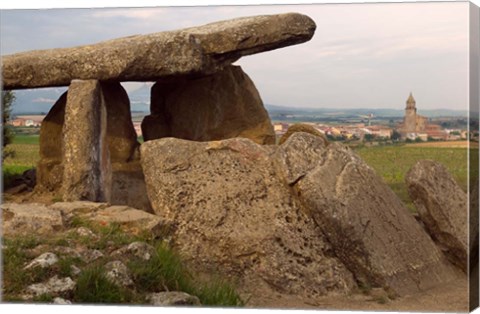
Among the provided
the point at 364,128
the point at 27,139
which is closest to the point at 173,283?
the point at 364,128

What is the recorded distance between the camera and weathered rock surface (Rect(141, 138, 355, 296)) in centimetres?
1198

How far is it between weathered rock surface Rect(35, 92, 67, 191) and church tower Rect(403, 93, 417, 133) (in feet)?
17.5

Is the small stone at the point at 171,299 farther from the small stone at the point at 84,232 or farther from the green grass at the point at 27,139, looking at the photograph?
the green grass at the point at 27,139

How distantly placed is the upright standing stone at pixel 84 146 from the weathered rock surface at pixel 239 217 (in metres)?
1.41

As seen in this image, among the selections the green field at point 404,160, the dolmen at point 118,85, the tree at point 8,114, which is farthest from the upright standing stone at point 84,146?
the green field at point 404,160

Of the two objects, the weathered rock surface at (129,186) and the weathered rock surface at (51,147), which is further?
Answer: the weathered rock surface at (51,147)

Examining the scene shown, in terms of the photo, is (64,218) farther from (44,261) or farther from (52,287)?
(52,287)

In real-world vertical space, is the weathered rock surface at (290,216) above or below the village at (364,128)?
below

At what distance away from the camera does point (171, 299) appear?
10695 mm

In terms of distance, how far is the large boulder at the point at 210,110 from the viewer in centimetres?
1686

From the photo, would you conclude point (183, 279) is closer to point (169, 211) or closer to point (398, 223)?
point (169, 211)

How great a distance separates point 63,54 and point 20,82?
918mm

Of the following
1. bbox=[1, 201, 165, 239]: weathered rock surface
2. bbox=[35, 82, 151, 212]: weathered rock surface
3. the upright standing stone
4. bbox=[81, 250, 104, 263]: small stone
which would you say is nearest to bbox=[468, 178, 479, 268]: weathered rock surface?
bbox=[1, 201, 165, 239]: weathered rock surface

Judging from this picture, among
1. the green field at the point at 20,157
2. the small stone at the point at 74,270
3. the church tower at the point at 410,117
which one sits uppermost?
the church tower at the point at 410,117
